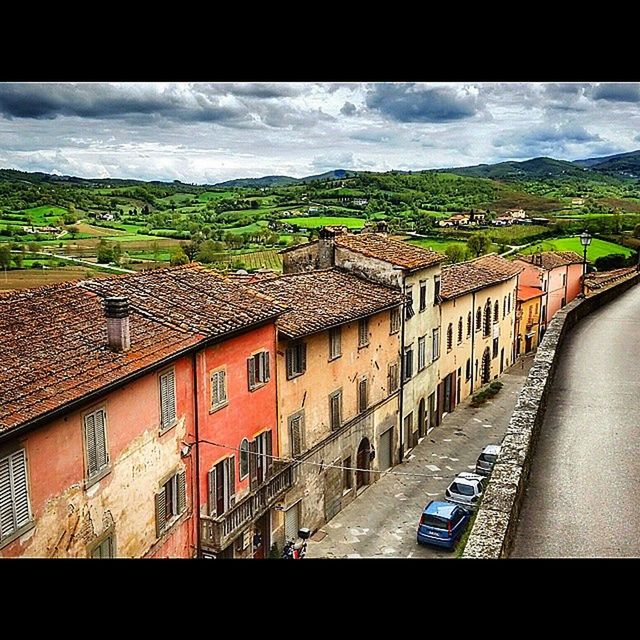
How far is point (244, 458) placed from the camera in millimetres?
15211

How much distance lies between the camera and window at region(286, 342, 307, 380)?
1719cm

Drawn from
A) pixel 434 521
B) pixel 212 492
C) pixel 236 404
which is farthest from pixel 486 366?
pixel 212 492

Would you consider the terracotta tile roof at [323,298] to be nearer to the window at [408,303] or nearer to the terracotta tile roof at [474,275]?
the window at [408,303]

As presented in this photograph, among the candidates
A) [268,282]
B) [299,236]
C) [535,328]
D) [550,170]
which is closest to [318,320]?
[268,282]

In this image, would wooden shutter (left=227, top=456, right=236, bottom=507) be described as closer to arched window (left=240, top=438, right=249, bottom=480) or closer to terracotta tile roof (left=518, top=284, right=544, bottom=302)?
arched window (left=240, top=438, right=249, bottom=480)

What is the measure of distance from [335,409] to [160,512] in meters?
8.04

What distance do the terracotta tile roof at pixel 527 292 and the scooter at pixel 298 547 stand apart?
75.9 ft

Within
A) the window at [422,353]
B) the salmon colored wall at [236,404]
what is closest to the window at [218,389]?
the salmon colored wall at [236,404]

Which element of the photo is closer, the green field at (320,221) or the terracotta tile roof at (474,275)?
the terracotta tile roof at (474,275)

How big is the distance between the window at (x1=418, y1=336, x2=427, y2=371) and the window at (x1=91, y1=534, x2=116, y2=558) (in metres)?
15.7

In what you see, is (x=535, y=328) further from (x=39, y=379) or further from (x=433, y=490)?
(x=39, y=379)

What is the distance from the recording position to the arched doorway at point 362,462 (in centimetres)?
2102

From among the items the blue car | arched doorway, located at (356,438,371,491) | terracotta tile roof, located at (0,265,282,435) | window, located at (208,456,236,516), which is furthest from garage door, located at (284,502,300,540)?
terracotta tile roof, located at (0,265,282,435)

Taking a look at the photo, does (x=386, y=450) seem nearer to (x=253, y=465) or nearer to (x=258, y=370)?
(x=253, y=465)
